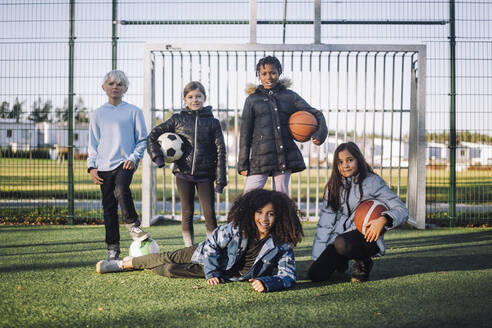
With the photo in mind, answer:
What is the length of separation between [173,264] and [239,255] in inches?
23.7

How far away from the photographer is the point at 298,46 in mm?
7371

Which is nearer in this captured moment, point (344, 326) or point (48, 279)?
point (344, 326)

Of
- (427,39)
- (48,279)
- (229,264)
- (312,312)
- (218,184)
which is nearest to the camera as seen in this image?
(312,312)

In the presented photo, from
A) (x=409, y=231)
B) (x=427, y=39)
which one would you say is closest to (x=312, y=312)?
(x=409, y=231)

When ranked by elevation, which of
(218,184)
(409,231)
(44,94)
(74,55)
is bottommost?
(409,231)

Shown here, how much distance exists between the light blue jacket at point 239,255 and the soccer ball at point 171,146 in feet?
4.08

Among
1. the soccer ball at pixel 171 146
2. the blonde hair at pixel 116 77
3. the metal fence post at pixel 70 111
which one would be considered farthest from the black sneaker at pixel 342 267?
the metal fence post at pixel 70 111

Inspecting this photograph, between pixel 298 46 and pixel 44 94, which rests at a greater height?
pixel 298 46

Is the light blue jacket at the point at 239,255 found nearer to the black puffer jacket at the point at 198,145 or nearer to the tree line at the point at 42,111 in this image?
the black puffer jacket at the point at 198,145

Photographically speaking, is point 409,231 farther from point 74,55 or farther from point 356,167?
point 74,55

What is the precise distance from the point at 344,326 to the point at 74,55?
633 centimetres

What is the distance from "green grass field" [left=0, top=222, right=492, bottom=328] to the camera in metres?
2.96

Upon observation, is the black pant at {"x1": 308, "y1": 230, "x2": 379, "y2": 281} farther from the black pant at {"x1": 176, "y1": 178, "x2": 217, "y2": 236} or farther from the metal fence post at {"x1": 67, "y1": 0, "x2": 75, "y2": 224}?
the metal fence post at {"x1": 67, "y1": 0, "x2": 75, "y2": 224}

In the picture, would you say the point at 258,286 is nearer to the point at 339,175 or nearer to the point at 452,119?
the point at 339,175
